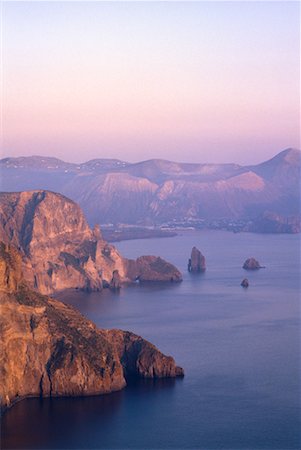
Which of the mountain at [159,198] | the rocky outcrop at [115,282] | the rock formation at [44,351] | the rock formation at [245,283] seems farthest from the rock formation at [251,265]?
the mountain at [159,198]

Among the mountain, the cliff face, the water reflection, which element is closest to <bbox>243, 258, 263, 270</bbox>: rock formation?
the cliff face

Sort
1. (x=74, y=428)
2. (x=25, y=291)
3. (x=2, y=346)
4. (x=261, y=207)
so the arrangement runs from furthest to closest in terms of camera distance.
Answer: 1. (x=261, y=207)
2. (x=25, y=291)
3. (x=2, y=346)
4. (x=74, y=428)

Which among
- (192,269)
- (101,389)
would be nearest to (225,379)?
(101,389)

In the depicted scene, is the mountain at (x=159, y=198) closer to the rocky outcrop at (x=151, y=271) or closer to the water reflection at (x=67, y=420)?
the rocky outcrop at (x=151, y=271)

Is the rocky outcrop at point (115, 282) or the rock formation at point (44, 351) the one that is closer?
the rock formation at point (44, 351)

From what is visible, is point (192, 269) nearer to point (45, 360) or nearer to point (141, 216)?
point (45, 360)

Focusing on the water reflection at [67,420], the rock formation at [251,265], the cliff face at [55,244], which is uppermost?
the cliff face at [55,244]

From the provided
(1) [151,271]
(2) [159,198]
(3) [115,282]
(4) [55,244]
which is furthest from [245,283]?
(2) [159,198]
